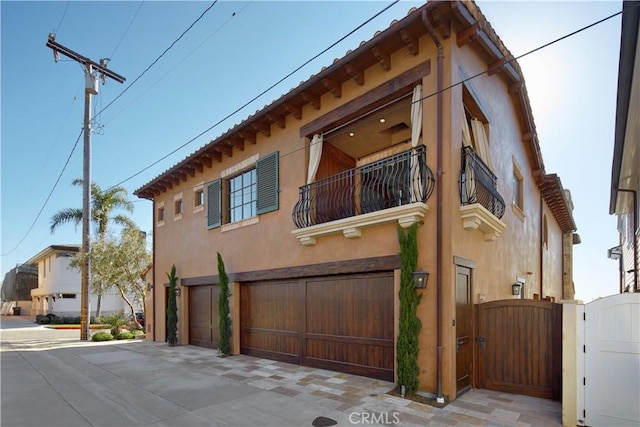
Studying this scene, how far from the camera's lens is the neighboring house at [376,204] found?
6.12 meters

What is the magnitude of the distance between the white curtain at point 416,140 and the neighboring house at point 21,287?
155 ft

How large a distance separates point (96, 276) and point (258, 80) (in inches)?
576

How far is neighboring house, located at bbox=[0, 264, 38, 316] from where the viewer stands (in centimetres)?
4059

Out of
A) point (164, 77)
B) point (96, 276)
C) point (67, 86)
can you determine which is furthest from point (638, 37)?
point (96, 276)

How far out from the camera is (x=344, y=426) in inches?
186

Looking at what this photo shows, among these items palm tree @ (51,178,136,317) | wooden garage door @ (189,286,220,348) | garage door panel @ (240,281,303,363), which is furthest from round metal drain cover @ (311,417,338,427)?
palm tree @ (51,178,136,317)

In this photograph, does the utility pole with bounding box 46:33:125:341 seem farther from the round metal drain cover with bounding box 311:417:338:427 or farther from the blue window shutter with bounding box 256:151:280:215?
the round metal drain cover with bounding box 311:417:338:427

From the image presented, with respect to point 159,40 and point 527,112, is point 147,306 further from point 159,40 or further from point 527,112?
point 527,112

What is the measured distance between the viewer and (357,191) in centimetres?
870

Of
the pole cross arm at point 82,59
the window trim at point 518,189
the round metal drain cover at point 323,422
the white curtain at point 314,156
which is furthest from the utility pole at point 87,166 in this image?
the window trim at point 518,189

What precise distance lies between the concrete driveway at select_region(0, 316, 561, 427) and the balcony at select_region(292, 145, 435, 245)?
2.84 m

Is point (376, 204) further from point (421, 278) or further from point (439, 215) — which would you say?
point (421, 278)

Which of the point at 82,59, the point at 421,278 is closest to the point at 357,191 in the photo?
the point at 421,278
